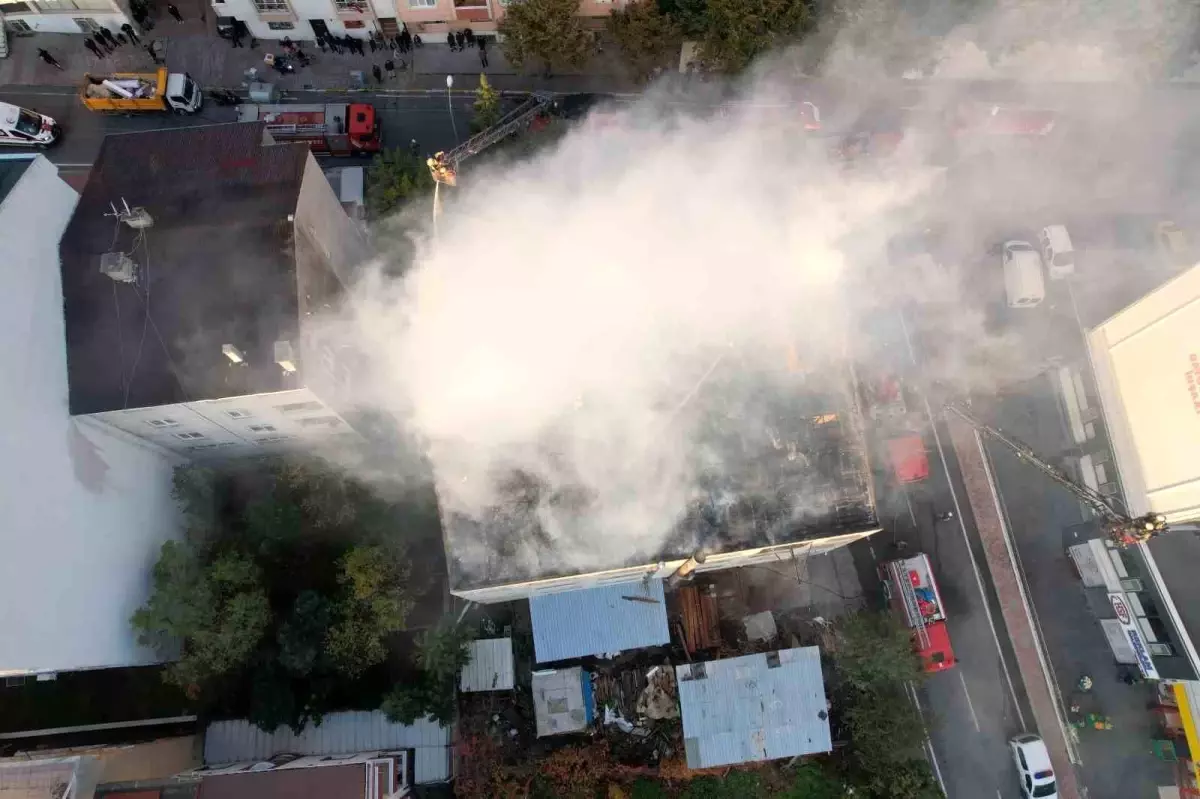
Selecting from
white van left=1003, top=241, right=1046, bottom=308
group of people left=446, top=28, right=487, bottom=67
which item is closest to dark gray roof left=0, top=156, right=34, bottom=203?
group of people left=446, top=28, right=487, bottom=67

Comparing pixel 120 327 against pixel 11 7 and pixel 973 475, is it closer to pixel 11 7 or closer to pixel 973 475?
pixel 11 7

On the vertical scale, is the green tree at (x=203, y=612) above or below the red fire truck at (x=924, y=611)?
above

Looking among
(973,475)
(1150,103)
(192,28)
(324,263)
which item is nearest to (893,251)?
(973,475)

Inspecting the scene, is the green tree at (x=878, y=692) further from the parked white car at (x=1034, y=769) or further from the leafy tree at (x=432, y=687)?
the leafy tree at (x=432, y=687)

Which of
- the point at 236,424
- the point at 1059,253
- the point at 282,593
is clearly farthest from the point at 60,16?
the point at 1059,253

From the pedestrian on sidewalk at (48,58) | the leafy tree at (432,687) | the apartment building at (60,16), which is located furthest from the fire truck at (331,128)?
the leafy tree at (432,687)

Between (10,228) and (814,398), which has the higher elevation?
(10,228)

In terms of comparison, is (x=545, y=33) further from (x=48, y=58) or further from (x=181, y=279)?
(x=48, y=58)
